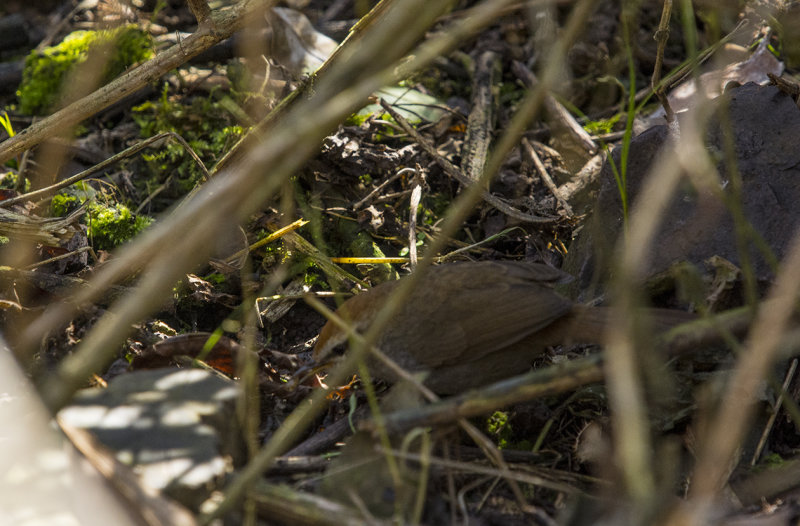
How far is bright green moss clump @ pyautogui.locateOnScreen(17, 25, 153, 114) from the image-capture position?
4219 mm

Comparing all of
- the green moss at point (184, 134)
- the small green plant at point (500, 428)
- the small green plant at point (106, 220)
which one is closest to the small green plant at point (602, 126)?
the green moss at point (184, 134)

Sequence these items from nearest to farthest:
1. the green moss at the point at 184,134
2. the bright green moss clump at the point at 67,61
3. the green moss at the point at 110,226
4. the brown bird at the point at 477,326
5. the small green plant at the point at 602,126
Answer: the brown bird at the point at 477,326 < the green moss at the point at 110,226 < the green moss at the point at 184,134 < the small green plant at the point at 602,126 < the bright green moss clump at the point at 67,61

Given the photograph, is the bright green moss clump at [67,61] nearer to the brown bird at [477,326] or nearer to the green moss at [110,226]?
the green moss at [110,226]

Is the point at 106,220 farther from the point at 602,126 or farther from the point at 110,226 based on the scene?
the point at 602,126

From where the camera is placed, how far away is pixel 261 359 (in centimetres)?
258

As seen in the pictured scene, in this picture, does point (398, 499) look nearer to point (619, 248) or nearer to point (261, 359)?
point (261, 359)

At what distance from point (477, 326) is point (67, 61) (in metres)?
3.34

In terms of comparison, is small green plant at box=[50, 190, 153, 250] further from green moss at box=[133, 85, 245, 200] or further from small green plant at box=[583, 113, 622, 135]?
small green plant at box=[583, 113, 622, 135]

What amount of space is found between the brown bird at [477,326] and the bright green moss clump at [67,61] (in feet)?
9.25

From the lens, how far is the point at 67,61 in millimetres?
4230

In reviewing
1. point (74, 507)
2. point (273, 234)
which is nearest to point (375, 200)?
point (273, 234)

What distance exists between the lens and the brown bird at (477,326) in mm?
2322

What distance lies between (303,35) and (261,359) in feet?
8.70

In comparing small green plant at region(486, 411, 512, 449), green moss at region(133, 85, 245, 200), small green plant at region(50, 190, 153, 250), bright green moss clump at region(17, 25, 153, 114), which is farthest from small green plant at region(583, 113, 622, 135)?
bright green moss clump at region(17, 25, 153, 114)
